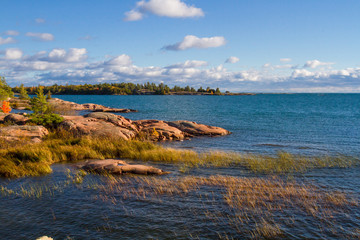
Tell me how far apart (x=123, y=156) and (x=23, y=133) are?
34.9 feet

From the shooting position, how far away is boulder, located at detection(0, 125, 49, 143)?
24.5 metres

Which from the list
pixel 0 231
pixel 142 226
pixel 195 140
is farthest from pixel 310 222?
pixel 195 140

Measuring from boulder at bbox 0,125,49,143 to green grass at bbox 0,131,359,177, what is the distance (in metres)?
1.84

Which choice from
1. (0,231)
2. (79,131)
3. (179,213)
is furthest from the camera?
(79,131)

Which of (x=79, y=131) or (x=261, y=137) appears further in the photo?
(x=261, y=137)

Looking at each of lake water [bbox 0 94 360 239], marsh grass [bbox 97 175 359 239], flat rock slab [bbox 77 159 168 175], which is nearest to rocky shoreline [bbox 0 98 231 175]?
flat rock slab [bbox 77 159 168 175]

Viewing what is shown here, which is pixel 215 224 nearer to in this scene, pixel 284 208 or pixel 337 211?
pixel 284 208

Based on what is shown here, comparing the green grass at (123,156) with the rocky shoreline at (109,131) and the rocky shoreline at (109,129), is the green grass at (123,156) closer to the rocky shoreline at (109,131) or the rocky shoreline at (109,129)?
the rocky shoreline at (109,131)

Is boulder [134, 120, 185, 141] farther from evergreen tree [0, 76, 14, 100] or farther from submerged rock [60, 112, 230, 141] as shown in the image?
evergreen tree [0, 76, 14, 100]

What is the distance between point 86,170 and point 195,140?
1796cm

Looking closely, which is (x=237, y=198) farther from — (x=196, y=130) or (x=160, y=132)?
(x=196, y=130)

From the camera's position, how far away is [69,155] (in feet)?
68.4

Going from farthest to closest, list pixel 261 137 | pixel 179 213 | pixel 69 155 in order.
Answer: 1. pixel 261 137
2. pixel 69 155
3. pixel 179 213

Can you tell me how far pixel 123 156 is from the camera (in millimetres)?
22000
